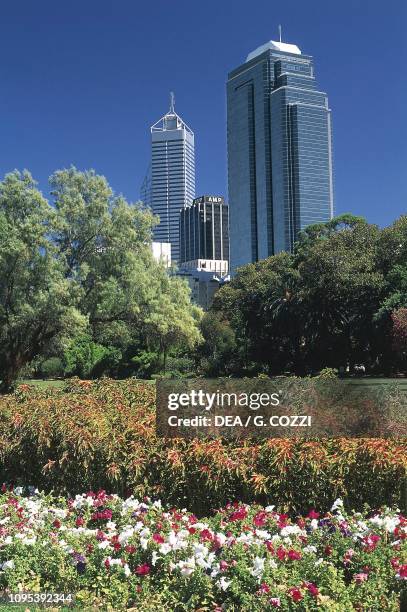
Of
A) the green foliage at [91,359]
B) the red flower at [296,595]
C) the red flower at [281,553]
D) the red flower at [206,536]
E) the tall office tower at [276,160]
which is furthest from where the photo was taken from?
the tall office tower at [276,160]

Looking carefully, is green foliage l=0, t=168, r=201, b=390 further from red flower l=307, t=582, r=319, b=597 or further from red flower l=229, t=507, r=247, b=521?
red flower l=307, t=582, r=319, b=597

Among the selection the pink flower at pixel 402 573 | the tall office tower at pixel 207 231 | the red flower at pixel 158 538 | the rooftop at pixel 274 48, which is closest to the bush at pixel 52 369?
the red flower at pixel 158 538

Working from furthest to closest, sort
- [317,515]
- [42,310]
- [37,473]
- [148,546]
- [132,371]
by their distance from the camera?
[132,371] < [42,310] < [37,473] < [317,515] < [148,546]

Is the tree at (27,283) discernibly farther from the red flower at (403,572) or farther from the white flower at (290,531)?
the red flower at (403,572)

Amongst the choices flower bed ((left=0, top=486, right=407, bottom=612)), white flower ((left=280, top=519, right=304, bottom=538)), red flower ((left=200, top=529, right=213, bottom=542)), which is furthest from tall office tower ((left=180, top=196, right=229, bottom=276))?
red flower ((left=200, top=529, right=213, bottom=542))

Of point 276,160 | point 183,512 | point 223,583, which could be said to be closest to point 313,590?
point 223,583

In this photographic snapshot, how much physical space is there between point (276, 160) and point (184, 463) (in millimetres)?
121814

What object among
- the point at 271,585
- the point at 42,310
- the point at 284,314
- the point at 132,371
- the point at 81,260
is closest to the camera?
the point at 271,585

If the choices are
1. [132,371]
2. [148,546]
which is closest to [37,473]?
[148,546]

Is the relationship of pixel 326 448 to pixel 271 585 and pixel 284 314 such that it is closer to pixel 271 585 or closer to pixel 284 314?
pixel 271 585

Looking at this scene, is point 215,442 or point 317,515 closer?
point 317,515

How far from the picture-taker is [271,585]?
3232mm

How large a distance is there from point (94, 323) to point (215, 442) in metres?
17.7

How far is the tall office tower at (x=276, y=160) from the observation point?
119125 millimetres
